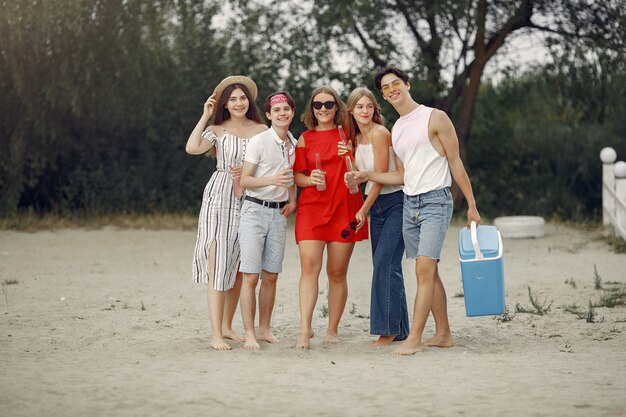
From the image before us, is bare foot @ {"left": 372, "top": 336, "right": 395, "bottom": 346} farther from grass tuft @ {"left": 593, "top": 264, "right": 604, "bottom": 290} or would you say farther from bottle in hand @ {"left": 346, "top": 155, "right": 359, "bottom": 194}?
grass tuft @ {"left": 593, "top": 264, "right": 604, "bottom": 290}

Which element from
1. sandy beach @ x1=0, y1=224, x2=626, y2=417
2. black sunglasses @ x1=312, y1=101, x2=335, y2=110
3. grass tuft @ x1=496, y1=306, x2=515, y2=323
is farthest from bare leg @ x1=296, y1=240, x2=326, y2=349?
grass tuft @ x1=496, y1=306, x2=515, y2=323

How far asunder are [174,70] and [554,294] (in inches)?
319

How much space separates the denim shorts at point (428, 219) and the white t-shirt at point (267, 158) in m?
0.82

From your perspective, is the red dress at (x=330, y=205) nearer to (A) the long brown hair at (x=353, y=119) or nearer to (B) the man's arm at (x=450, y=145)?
(A) the long brown hair at (x=353, y=119)

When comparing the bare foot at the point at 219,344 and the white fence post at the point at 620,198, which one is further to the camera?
the white fence post at the point at 620,198

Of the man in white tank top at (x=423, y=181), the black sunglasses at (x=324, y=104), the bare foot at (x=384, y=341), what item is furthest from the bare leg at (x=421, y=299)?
the black sunglasses at (x=324, y=104)

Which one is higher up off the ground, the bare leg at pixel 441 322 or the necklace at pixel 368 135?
the necklace at pixel 368 135

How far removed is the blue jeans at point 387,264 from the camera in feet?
21.7

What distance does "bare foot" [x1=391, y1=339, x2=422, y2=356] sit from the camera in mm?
6398

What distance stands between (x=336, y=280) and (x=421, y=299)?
623 mm

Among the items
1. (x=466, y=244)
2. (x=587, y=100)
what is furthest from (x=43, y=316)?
(x=587, y=100)

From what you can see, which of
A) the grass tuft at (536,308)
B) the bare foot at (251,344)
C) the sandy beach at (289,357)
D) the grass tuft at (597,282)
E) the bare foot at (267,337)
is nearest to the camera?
the sandy beach at (289,357)

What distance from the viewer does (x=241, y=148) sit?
22.3 ft

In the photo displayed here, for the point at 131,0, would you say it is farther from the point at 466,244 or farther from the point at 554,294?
the point at 466,244
